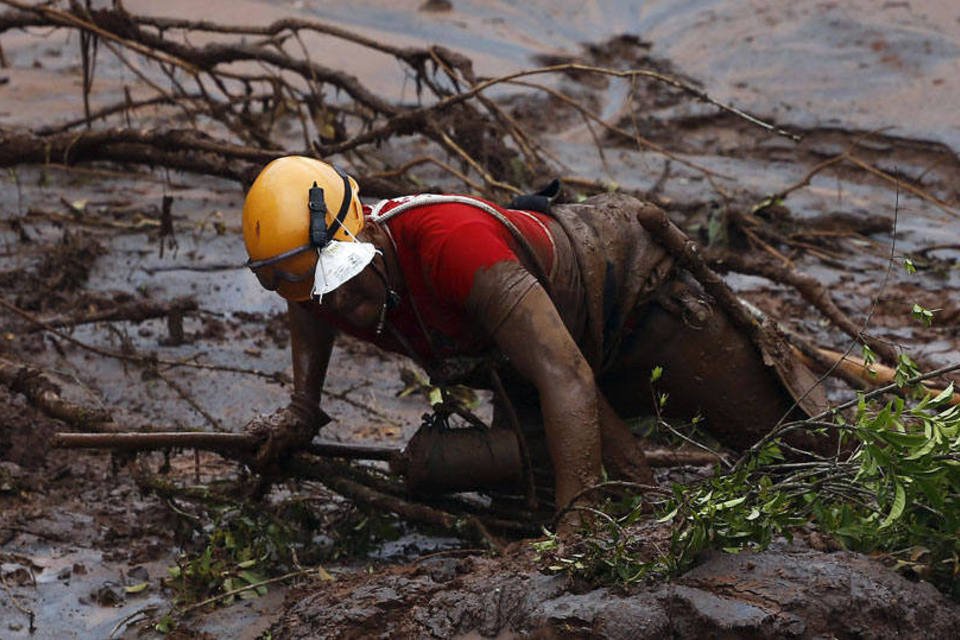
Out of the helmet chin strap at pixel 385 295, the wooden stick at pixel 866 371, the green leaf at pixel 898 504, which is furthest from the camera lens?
the wooden stick at pixel 866 371

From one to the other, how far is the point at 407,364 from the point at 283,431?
6.21 feet

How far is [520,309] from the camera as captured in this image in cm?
345

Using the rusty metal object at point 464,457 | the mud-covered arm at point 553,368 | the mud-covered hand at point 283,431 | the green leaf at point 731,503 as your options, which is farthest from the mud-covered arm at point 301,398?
the green leaf at point 731,503

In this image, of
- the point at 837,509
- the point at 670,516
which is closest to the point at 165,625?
the point at 670,516

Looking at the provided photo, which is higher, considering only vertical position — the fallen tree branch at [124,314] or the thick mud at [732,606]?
the thick mud at [732,606]

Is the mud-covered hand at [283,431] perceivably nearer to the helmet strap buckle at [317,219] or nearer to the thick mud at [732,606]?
the helmet strap buckle at [317,219]

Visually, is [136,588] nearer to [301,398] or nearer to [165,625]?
[165,625]

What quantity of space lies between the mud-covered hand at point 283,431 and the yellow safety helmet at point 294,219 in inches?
23.2

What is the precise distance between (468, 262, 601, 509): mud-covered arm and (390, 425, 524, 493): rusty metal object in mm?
451

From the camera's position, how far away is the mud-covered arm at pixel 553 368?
3.41 m

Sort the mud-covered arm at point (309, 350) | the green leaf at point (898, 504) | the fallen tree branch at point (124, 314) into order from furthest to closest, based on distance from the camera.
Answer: the fallen tree branch at point (124, 314), the mud-covered arm at point (309, 350), the green leaf at point (898, 504)

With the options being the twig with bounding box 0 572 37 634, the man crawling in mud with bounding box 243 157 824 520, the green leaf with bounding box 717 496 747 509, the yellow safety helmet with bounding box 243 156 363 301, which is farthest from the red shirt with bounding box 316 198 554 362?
the twig with bounding box 0 572 37 634

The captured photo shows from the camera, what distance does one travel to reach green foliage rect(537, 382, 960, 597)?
8.26 feet

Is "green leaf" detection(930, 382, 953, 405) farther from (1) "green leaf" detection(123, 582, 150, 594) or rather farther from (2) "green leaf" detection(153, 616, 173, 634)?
(1) "green leaf" detection(123, 582, 150, 594)
